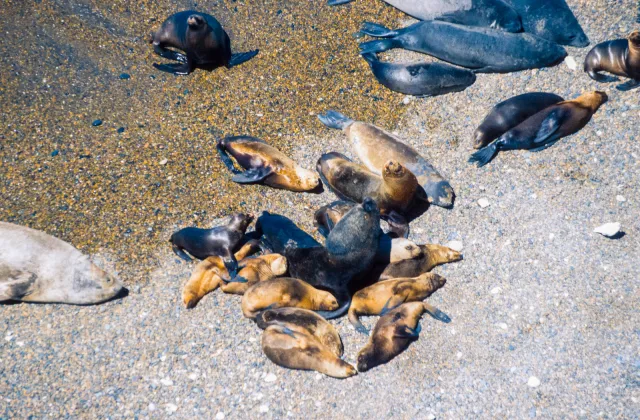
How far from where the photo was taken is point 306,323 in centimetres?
344

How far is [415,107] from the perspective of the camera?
4938mm

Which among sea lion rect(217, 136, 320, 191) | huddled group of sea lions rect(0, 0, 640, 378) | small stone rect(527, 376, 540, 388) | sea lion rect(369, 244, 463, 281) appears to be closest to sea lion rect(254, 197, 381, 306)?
huddled group of sea lions rect(0, 0, 640, 378)

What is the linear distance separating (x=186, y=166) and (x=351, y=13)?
8.30ft

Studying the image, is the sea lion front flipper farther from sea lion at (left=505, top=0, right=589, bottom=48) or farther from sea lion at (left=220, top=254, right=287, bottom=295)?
sea lion at (left=505, top=0, right=589, bottom=48)

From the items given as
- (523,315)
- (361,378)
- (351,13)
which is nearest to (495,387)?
(523,315)

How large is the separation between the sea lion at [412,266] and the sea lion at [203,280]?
3.64 ft

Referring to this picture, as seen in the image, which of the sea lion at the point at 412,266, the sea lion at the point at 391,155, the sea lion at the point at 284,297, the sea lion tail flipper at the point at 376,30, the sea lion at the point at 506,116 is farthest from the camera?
the sea lion tail flipper at the point at 376,30

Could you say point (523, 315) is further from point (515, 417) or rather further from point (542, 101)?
point (542, 101)

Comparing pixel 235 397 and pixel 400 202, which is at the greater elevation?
pixel 400 202

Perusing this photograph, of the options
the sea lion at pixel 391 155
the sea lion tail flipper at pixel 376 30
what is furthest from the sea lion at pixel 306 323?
the sea lion tail flipper at pixel 376 30

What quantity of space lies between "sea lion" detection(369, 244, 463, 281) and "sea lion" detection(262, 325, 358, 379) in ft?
2.31

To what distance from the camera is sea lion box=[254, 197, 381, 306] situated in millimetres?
3582

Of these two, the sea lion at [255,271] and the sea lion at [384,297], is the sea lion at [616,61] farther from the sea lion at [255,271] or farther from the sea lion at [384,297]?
the sea lion at [255,271]

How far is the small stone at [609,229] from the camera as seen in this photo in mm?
3895
